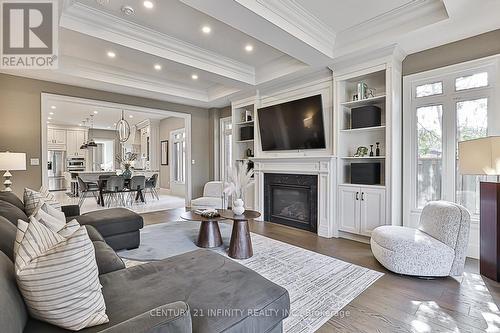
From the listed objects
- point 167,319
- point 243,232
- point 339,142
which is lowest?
point 243,232

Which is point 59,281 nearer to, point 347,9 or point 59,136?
point 347,9

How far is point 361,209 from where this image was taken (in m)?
3.99

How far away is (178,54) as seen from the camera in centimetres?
407

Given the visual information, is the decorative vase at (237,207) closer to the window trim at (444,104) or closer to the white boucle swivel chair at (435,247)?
the white boucle swivel chair at (435,247)

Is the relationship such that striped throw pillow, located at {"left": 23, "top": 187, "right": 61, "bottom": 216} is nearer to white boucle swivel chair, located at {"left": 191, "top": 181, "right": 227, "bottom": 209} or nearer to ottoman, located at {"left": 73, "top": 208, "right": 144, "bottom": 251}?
ottoman, located at {"left": 73, "top": 208, "right": 144, "bottom": 251}

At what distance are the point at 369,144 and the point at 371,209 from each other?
110 cm

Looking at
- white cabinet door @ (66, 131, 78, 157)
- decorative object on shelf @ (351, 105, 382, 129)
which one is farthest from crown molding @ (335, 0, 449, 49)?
white cabinet door @ (66, 131, 78, 157)

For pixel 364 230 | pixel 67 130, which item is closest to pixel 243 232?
pixel 364 230

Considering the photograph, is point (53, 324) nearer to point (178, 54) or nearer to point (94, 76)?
point (178, 54)

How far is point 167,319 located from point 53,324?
Answer: 52 centimetres

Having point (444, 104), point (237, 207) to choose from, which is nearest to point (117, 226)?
point (237, 207)

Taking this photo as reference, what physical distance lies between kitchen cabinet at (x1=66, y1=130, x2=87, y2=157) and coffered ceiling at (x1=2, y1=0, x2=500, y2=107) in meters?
8.24

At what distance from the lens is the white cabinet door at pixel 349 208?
4.05 meters

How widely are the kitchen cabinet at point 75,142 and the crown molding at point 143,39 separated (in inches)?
413
